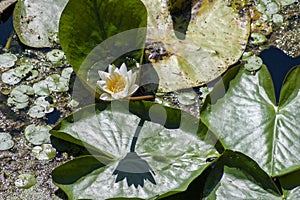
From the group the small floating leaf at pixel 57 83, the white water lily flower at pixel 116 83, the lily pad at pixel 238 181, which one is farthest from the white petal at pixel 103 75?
the lily pad at pixel 238 181

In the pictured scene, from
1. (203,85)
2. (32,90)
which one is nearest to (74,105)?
(32,90)

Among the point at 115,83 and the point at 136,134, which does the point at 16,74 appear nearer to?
the point at 115,83

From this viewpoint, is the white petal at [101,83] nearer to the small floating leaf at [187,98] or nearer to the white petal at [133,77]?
the white petal at [133,77]

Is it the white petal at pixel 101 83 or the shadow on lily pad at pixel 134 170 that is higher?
the white petal at pixel 101 83

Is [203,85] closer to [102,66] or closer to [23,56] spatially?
[102,66]

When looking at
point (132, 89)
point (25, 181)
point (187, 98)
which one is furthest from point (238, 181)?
point (25, 181)
